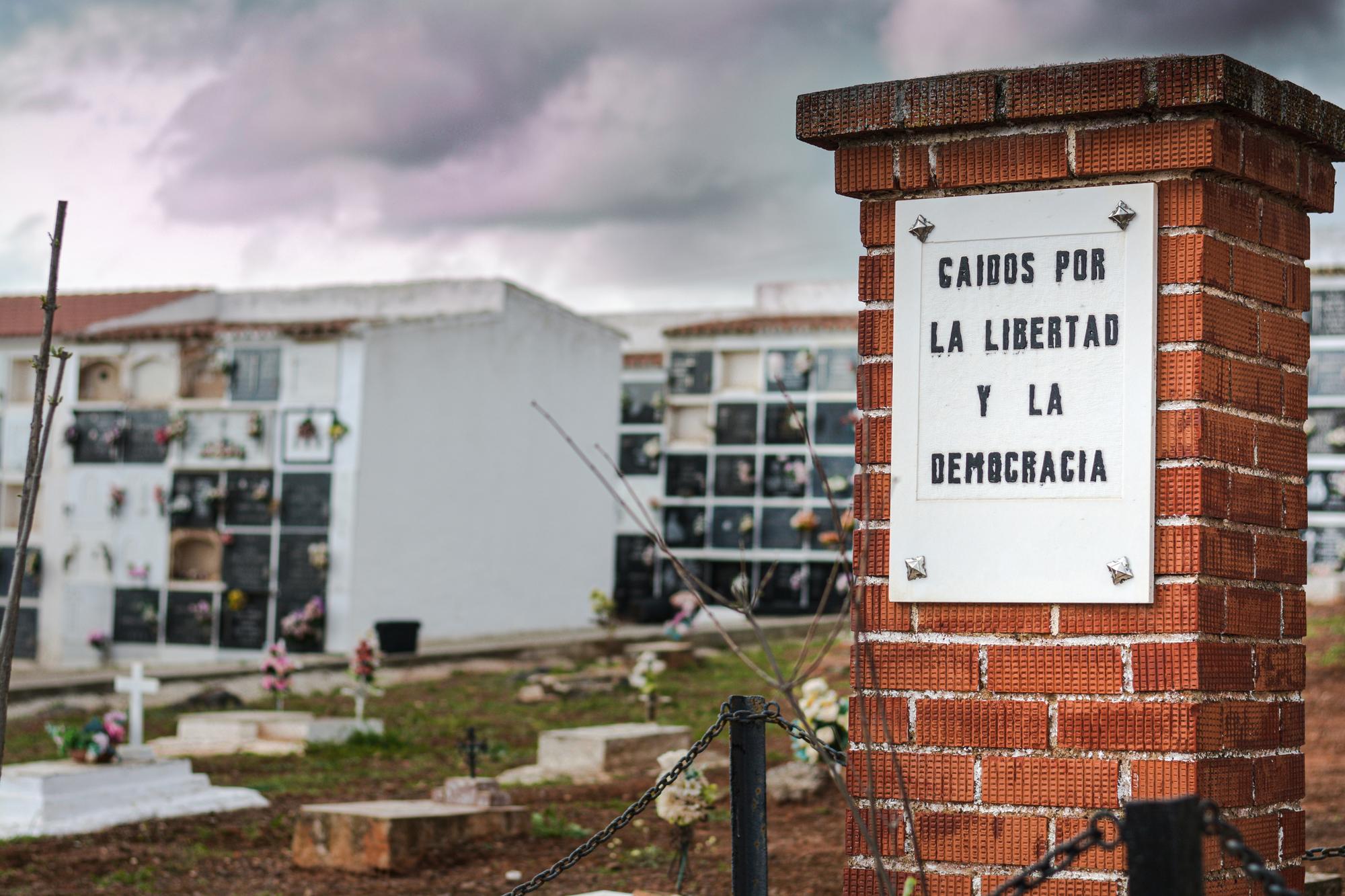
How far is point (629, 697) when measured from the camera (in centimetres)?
1327

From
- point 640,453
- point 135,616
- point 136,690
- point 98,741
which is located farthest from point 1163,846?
point 640,453

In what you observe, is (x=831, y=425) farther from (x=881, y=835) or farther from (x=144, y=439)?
(x=881, y=835)

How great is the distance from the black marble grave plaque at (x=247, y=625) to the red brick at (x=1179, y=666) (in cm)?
1783

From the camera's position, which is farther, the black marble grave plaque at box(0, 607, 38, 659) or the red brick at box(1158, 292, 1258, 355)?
the black marble grave plaque at box(0, 607, 38, 659)

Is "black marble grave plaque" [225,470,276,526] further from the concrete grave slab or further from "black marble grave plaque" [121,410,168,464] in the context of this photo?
the concrete grave slab

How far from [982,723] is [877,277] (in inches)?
30.9

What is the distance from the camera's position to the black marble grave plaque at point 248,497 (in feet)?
64.1

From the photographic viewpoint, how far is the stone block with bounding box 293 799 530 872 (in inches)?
245

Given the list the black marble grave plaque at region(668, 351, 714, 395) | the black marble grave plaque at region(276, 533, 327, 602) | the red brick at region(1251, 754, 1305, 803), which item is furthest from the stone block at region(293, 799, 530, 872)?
the black marble grave plaque at region(668, 351, 714, 395)

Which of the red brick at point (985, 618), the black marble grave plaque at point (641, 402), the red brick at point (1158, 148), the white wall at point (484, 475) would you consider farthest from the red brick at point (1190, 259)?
the black marble grave plaque at point (641, 402)

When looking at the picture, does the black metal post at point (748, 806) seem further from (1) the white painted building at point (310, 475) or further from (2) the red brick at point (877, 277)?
(1) the white painted building at point (310, 475)

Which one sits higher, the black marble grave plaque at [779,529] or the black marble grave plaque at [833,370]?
the black marble grave plaque at [833,370]

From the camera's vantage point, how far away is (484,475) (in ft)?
69.4

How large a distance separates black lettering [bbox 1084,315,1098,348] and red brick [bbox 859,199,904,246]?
1.21ft
